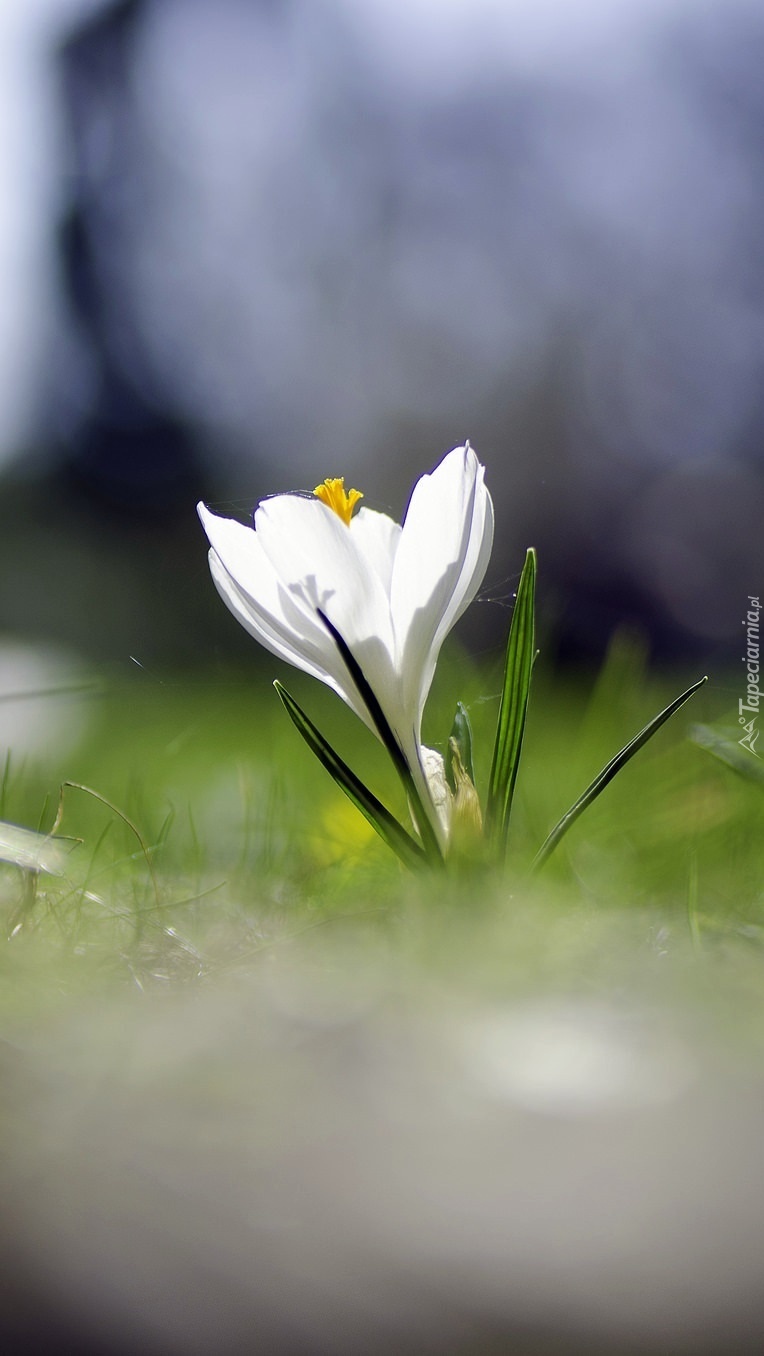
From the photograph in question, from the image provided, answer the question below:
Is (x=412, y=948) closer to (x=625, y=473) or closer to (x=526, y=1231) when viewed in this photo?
(x=526, y=1231)

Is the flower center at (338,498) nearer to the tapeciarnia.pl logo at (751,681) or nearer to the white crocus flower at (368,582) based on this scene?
the white crocus flower at (368,582)

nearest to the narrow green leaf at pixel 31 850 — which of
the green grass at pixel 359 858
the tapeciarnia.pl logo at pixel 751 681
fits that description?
the green grass at pixel 359 858

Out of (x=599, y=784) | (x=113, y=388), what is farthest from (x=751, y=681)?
(x=113, y=388)

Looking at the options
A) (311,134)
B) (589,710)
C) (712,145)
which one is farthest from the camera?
(311,134)

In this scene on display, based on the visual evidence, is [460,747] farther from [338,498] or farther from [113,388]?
[113,388]

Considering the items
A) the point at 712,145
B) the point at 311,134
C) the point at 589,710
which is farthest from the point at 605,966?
the point at 311,134
